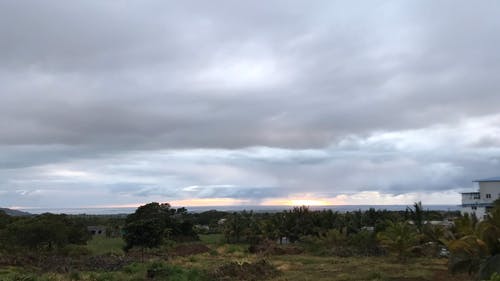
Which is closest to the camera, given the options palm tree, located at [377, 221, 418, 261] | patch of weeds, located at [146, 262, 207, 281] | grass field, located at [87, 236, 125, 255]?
patch of weeds, located at [146, 262, 207, 281]

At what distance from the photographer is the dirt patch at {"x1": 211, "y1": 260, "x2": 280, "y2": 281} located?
23.0 m

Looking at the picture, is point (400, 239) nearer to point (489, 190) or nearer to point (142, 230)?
point (142, 230)

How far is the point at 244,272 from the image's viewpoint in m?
24.1

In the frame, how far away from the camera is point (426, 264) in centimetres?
3030

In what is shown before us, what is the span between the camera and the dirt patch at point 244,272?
23.0 meters

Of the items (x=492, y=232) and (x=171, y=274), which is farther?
(x=171, y=274)

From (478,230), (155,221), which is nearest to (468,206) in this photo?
(155,221)

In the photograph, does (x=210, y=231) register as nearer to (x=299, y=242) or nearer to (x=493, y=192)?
(x=299, y=242)

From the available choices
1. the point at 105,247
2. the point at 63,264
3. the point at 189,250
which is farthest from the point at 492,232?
the point at 105,247

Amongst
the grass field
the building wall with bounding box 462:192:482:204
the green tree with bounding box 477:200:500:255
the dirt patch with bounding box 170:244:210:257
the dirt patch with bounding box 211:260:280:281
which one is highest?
the building wall with bounding box 462:192:482:204

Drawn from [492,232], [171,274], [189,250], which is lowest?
[189,250]

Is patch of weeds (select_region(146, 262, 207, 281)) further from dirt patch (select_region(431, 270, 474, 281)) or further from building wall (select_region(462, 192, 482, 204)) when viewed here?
building wall (select_region(462, 192, 482, 204))

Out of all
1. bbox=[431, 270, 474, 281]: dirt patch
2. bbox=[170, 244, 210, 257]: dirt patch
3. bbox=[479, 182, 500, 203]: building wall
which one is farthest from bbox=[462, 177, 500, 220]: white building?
bbox=[431, 270, 474, 281]: dirt patch

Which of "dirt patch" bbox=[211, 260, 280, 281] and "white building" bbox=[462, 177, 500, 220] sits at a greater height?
"white building" bbox=[462, 177, 500, 220]
